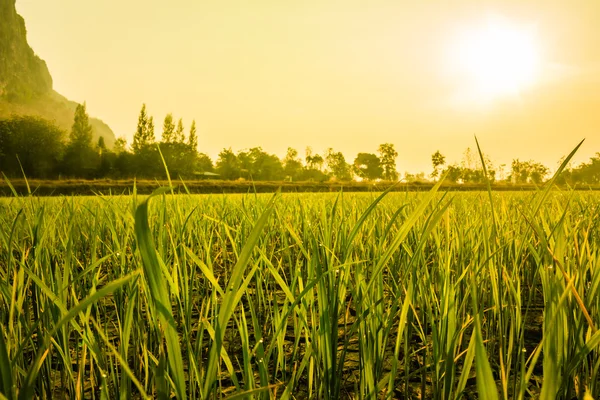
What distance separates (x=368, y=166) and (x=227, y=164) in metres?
25.3

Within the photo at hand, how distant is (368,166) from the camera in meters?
65.6

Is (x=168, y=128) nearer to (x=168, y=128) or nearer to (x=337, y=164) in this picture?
(x=168, y=128)

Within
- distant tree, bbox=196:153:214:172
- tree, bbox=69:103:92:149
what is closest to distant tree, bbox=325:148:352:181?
distant tree, bbox=196:153:214:172

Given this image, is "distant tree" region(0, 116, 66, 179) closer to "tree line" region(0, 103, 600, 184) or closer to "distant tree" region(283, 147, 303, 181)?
"tree line" region(0, 103, 600, 184)

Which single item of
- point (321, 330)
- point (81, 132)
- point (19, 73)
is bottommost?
point (321, 330)

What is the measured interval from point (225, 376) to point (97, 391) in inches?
10.9

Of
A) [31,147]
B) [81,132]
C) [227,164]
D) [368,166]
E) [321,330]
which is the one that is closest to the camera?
[321,330]

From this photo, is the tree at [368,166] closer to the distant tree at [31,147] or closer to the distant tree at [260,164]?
the distant tree at [260,164]

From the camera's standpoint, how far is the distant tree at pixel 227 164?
5237 centimetres

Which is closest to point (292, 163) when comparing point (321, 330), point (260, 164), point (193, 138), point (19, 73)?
point (260, 164)

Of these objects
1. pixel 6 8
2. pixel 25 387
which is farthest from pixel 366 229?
pixel 6 8

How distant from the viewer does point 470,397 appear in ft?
2.35

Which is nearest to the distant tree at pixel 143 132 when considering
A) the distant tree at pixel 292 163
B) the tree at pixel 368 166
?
the distant tree at pixel 292 163

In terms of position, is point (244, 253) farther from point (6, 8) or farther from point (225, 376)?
point (6, 8)
